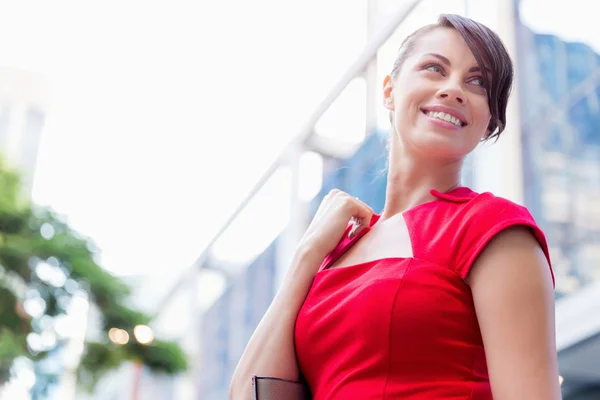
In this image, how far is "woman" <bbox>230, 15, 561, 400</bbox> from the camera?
690 mm

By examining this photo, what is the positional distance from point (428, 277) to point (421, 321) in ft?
0.13

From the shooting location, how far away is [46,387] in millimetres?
4523

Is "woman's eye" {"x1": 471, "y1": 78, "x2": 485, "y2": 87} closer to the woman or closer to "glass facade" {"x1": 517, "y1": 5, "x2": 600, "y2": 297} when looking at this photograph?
the woman

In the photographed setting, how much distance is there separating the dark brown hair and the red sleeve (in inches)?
5.7

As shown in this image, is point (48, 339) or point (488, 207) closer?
point (488, 207)

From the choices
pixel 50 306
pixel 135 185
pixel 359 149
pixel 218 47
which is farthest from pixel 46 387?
pixel 135 185

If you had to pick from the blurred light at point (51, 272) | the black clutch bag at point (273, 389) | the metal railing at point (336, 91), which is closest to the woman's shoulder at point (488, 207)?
the black clutch bag at point (273, 389)

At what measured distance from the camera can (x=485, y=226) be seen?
2.39 ft

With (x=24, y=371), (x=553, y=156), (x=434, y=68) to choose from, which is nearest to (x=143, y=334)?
(x=24, y=371)

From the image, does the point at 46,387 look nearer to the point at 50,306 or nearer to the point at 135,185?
the point at 50,306

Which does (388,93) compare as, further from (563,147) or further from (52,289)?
(52,289)

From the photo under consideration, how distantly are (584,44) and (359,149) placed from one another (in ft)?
4.70

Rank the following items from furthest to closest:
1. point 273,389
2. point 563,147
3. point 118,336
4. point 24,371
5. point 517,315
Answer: point 118,336
point 24,371
point 563,147
point 273,389
point 517,315

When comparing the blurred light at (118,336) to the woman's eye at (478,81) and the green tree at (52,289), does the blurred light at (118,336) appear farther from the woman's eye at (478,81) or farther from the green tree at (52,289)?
the woman's eye at (478,81)
